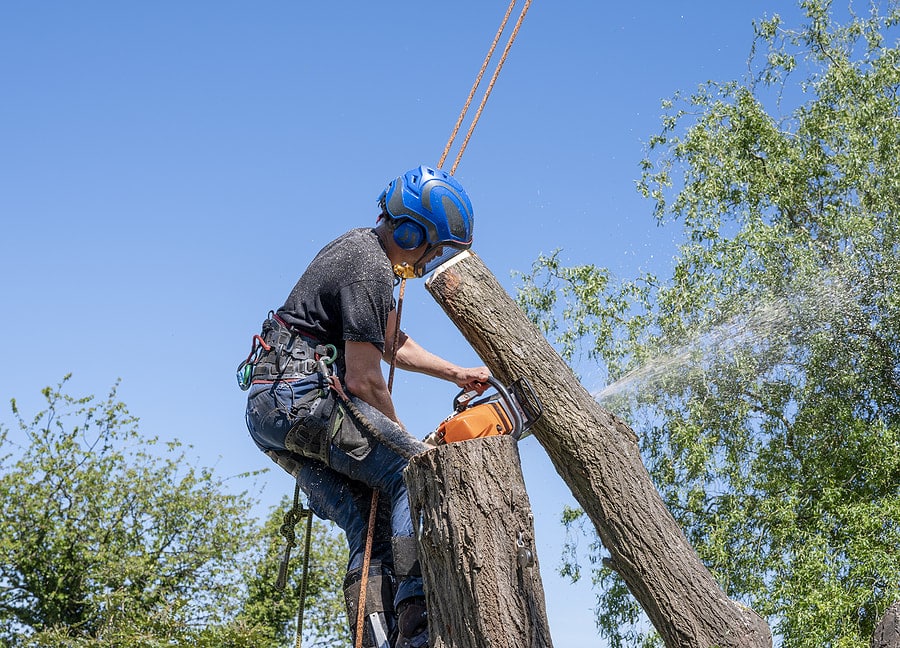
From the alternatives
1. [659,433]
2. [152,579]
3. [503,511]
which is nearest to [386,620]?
[503,511]

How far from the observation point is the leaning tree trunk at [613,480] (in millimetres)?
4996

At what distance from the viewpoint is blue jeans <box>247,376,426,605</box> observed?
3.32 metres

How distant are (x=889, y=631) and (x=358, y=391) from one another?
2457mm

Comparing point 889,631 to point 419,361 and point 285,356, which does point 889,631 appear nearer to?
point 419,361

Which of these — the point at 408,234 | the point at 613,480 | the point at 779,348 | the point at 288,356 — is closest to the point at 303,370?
the point at 288,356

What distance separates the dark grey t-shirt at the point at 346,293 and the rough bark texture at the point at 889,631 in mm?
2446

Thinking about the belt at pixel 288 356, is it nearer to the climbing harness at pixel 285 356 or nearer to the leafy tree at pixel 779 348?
the climbing harness at pixel 285 356

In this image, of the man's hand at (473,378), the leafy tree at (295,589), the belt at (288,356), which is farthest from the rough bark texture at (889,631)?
the leafy tree at (295,589)

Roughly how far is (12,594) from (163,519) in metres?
2.78

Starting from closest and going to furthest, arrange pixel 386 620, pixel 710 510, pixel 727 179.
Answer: pixel 386 620
pixel 710 510
pixel 727 179

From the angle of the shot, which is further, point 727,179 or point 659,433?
point 727,179

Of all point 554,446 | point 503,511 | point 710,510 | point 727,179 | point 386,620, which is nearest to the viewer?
point 503,511

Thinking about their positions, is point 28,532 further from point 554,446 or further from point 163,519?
point 554,446

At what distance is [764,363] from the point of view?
40.4ft
